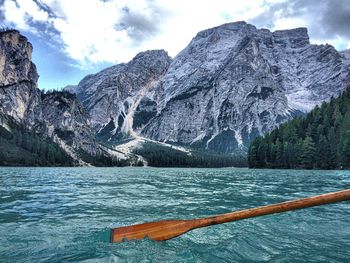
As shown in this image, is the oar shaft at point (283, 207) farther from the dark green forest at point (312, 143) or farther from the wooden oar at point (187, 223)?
the dark green forest at point (312, 143)

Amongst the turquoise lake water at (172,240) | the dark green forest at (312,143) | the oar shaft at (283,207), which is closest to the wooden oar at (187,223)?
the oar shaft at (283,207)

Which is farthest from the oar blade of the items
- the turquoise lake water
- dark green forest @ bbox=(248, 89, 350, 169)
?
dark green forest @ bbox=(248, 89, 350, 169)

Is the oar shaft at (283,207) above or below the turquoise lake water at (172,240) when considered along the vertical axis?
above

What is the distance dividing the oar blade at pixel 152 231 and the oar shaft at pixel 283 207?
0.93 meters

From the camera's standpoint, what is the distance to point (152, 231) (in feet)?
40.0

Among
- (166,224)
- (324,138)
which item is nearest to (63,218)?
(166,224)

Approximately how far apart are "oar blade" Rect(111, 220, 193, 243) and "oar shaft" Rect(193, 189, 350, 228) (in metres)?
0.93

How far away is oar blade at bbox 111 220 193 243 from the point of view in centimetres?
1166

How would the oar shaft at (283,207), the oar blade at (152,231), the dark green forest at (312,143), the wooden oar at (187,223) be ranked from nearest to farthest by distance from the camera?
the oar shaft at (283,207)
the wooden oar at (187,223)
the oar blade at (152,231)
the dark green forest at (312,143)

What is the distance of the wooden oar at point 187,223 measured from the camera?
341 inches

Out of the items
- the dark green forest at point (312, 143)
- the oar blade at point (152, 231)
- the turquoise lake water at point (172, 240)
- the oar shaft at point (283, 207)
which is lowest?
the turquoise lake water at point (172, 240)

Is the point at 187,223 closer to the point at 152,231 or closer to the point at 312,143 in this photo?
the point at 152,231

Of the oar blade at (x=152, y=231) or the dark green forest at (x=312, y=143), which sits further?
the dark green forest at (x=312, y=143)

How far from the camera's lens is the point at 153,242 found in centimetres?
1207
